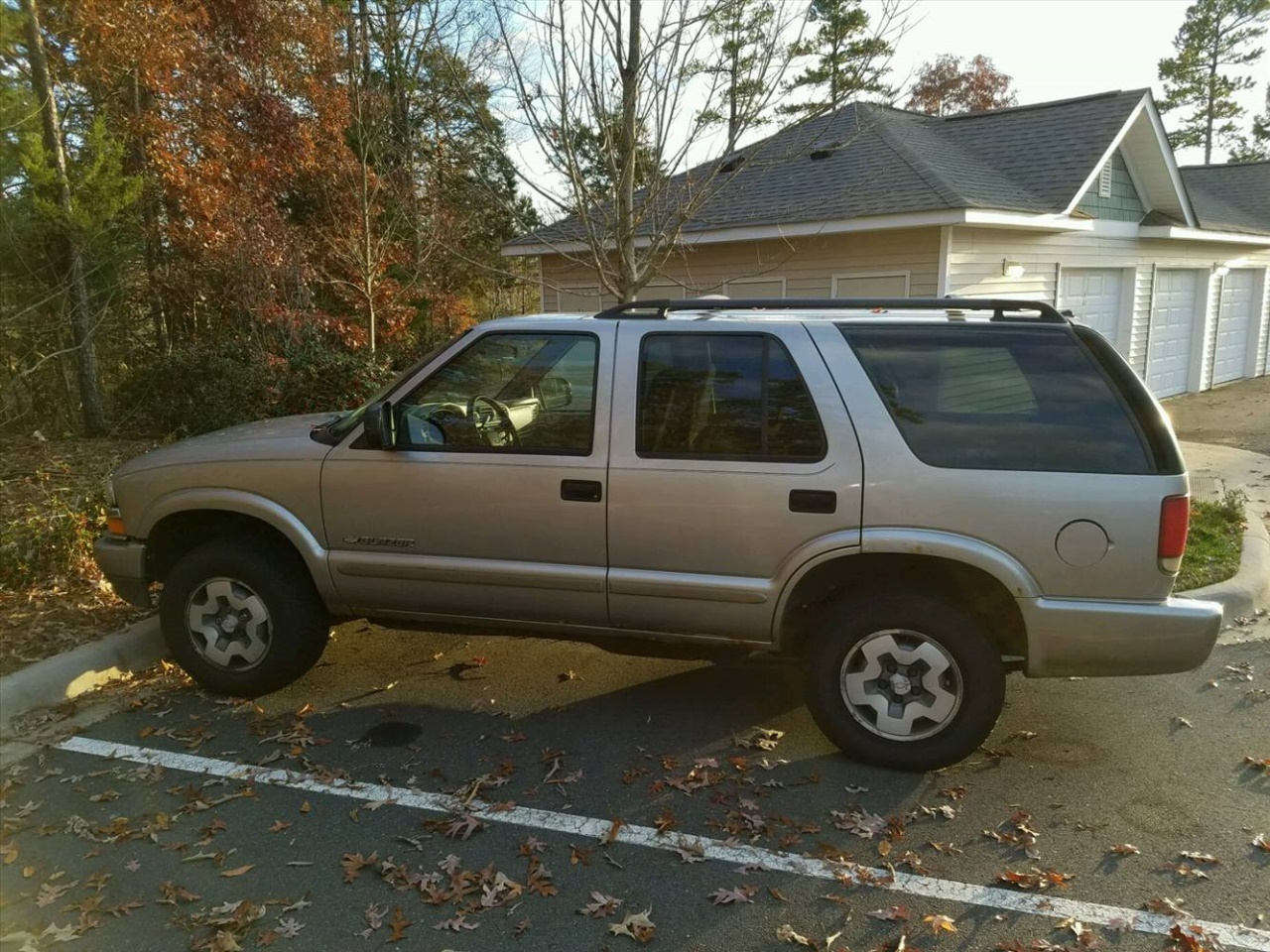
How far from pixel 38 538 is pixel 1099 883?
6296 millimetres

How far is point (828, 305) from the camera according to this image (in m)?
4.26

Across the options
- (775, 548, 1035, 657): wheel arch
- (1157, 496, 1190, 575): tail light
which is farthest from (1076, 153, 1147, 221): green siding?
(775, 548, 1035, 657): wheel arch

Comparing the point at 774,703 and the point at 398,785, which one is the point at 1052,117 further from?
the point at 398,785

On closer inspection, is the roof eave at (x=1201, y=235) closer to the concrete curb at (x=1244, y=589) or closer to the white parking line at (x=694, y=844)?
the concrete curb at (x=1244, y=589)

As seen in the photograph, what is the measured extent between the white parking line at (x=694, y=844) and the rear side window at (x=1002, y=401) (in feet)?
5.13

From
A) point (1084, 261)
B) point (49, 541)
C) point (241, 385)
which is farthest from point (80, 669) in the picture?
point (1084, 261)

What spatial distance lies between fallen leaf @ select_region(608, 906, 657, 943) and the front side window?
78.2 inches

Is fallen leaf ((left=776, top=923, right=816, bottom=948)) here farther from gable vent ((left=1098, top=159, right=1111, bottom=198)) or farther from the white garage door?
the white garage door

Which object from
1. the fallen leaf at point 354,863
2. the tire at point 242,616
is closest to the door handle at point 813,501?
the fallen leaf at point 354,863

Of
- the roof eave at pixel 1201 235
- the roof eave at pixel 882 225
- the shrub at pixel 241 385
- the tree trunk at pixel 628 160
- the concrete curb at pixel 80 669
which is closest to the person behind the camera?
the concrete curb at pixel 80 669

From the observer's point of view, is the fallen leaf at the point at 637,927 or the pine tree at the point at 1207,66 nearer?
the fallen leaf at the point at 637,927

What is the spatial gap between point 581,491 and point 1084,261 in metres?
12.3

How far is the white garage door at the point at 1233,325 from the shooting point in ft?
59.3

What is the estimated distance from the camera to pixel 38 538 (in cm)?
603
